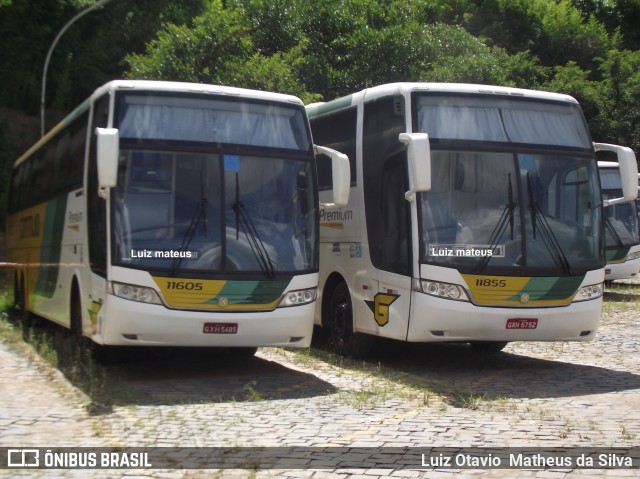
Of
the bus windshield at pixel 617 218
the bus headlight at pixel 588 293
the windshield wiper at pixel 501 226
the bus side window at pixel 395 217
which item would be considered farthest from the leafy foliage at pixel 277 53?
the bus headlight at pixel 588 293

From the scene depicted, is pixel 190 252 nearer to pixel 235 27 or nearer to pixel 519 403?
pixel 519 403

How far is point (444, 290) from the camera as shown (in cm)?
1213

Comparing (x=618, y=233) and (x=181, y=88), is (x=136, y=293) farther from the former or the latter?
(x=618, y=233)

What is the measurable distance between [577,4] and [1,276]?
4148cm

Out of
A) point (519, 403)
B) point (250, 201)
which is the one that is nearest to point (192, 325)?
point (250, 201)

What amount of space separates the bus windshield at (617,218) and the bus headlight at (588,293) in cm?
1341

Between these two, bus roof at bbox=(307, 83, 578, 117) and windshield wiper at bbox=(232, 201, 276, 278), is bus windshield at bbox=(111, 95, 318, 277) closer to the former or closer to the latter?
windshield wiper at bbox=(232, 201, 276, 278)

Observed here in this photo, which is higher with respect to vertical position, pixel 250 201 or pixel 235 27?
pixel 235 27

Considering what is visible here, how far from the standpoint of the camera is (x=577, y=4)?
60.3 m

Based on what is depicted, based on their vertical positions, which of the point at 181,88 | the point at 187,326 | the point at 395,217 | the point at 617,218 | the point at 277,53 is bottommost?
the point at 187,326

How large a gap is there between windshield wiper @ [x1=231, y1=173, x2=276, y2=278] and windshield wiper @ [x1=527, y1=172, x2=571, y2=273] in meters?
3.14

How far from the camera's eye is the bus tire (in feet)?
46.0

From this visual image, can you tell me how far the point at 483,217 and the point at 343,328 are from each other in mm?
2954

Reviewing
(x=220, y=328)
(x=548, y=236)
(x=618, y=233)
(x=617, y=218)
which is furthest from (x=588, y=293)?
(x=617, y=218)
